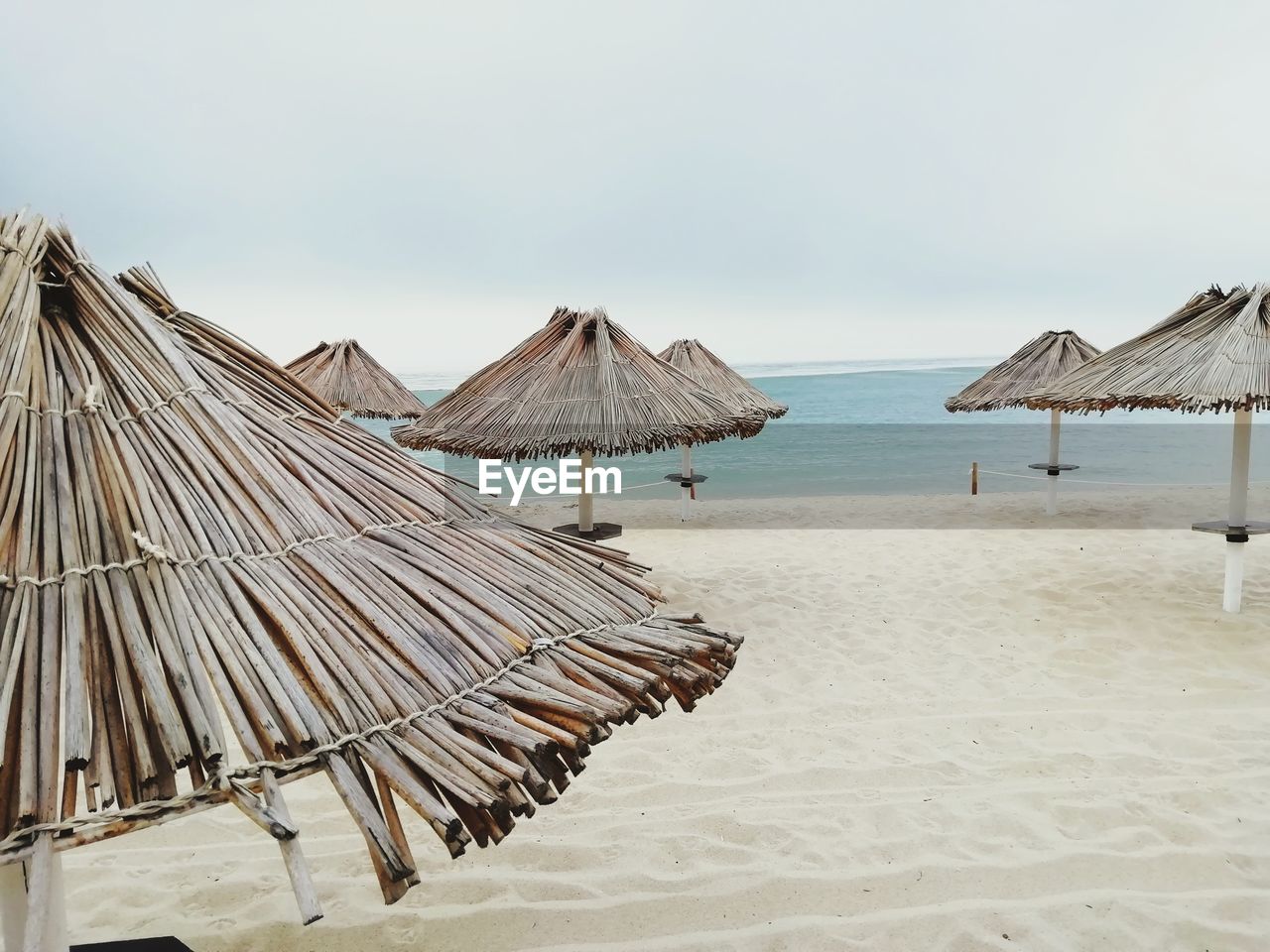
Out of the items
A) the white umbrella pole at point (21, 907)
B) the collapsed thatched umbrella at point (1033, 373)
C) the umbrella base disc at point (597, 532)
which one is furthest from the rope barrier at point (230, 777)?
the collapsed thatched umbrella at point (1033, 373)

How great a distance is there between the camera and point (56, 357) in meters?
0.96

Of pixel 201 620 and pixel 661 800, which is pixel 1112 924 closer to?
pixel 661 800

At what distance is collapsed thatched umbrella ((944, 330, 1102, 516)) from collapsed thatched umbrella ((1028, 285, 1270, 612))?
9.67ft

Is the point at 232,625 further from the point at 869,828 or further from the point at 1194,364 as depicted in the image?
the point at 1194,364

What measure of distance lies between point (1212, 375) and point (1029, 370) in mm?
4015

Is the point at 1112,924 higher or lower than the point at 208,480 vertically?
lower

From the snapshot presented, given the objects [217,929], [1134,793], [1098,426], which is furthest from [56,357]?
[1098,426]

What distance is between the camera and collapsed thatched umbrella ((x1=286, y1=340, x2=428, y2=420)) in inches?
322

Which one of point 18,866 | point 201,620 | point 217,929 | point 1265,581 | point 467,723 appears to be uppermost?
point 201,620

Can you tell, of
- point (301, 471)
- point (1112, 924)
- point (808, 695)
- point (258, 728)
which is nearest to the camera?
point (258, 728)

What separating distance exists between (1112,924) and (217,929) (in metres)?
2.11

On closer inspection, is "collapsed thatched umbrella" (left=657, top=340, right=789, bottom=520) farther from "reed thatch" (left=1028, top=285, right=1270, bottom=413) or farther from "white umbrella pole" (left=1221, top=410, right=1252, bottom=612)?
"white umbrella pole" (left=1221, top=410, right=1252, bottom=612)

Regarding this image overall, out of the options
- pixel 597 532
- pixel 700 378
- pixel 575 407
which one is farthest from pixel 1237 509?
pixel 700 378

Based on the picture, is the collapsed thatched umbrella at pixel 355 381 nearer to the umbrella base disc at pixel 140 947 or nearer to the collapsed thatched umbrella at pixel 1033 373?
the collapsed thatched umbrella at pixel 1033 373
